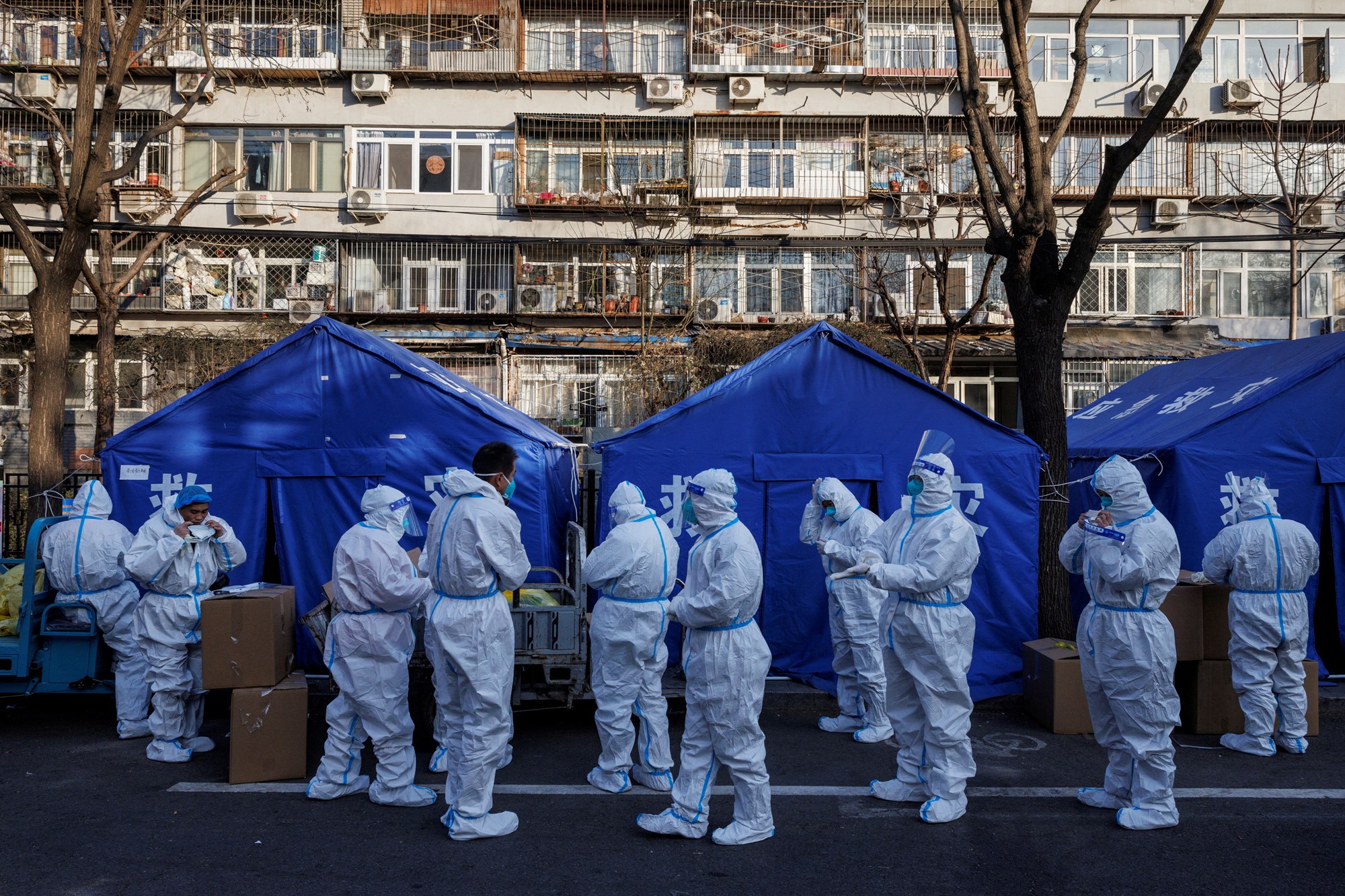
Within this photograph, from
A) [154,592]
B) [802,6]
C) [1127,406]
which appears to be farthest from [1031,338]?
[802,6]

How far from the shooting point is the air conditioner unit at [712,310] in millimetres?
20672

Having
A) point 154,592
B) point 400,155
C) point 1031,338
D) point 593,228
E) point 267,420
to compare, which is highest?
point 400,155

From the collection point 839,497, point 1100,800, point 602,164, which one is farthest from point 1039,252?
point 602,164

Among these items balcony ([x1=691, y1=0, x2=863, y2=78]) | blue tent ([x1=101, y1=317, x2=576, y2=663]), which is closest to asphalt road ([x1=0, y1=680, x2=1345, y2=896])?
blue tent ([x1=101, y1=317, x2=576, y2=663])

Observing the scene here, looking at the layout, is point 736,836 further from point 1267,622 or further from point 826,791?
point 1267,622

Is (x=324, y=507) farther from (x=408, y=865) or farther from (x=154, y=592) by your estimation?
(x=408, y=865)

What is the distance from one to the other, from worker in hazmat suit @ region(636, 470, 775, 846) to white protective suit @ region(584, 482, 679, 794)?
621mm

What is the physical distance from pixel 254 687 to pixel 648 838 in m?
2.51

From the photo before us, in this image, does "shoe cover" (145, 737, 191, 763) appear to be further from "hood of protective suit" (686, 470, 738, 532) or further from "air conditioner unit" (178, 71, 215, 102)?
"air conditioner unit" (178, 71, 215, 102)

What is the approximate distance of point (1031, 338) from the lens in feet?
26.7

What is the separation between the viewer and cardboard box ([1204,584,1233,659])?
259 inches

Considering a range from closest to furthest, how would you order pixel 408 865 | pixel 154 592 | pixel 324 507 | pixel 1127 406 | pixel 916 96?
pixel 408 865 → pixel 154 592 → pixel 324 507 → pixel 1127 406 → pixel 916 96

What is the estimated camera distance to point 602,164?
829 inches

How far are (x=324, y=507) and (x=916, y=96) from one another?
1715 centimetres
